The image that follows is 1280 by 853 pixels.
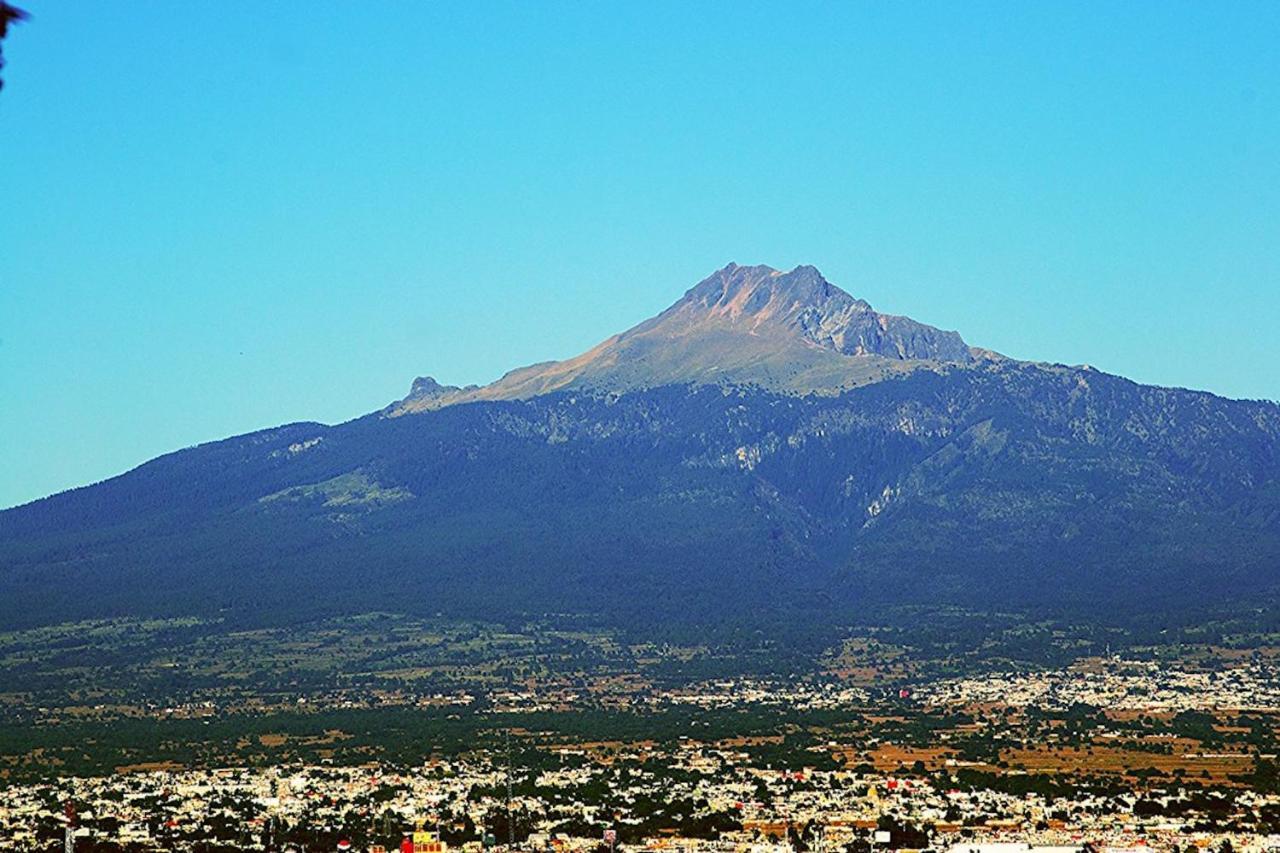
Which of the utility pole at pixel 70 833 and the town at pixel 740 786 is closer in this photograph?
the utility pole at pixel 70 833

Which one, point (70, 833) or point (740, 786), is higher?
point (70, 833)

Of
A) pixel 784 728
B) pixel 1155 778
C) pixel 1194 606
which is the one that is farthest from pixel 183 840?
pixel 1194 606

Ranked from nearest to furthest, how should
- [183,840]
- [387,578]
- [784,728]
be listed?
[183,840]
[784,728]
[387,578]

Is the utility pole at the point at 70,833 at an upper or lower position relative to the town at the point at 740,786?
upper

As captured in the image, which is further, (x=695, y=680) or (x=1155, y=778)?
(x=695, y=680)

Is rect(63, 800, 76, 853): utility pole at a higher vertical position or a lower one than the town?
higher

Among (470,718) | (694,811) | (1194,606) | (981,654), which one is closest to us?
(694,811)

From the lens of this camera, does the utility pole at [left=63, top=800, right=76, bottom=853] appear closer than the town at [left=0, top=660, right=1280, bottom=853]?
Yes

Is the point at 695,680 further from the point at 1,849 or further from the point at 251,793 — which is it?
the point at 1,849

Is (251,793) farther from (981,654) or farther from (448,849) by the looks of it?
(981,654)

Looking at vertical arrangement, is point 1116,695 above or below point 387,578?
below

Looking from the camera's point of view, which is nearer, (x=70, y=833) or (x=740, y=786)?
(x=70, y=833)
